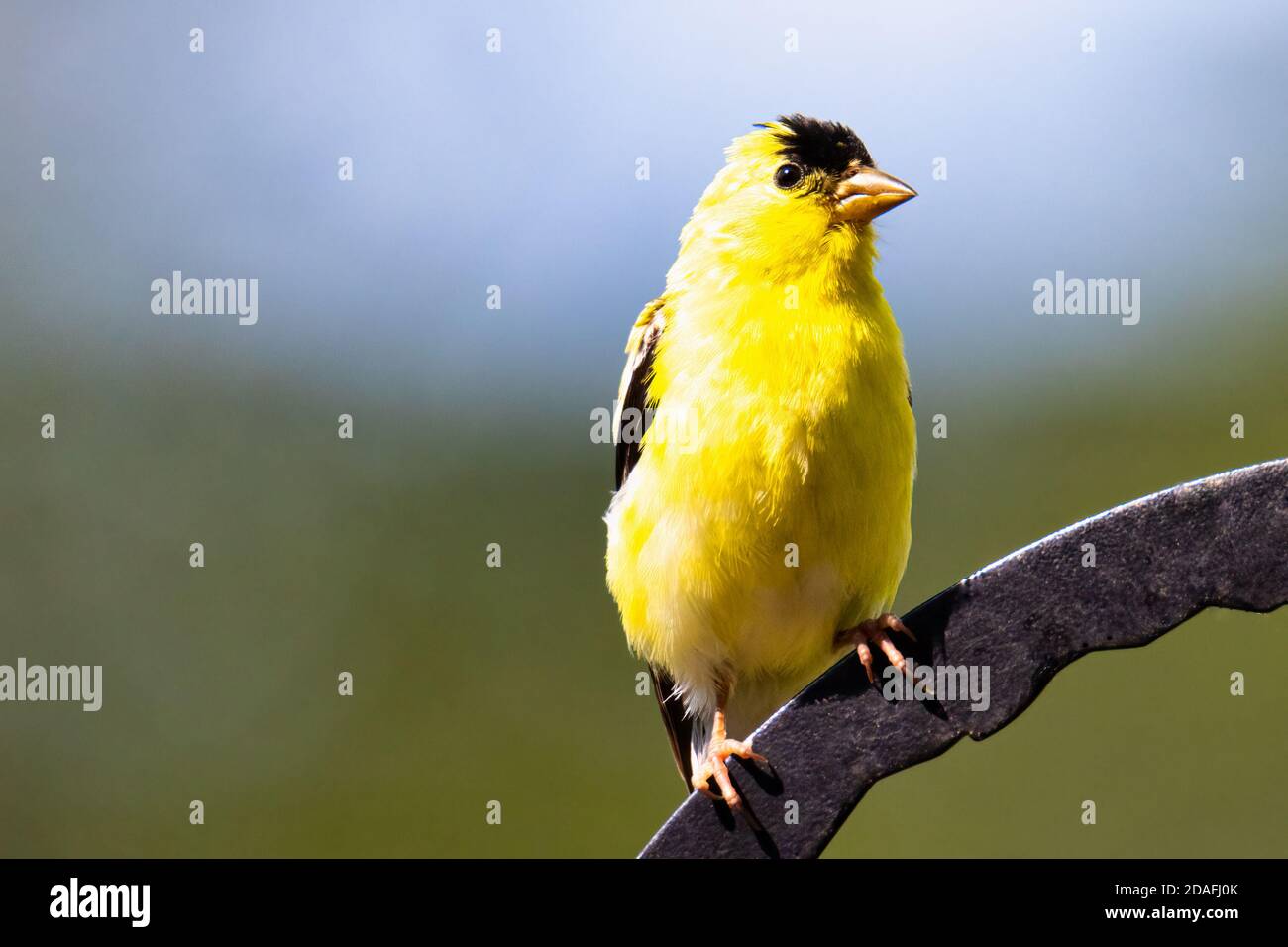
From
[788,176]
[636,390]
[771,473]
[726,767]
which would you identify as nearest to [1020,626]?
[726,767]

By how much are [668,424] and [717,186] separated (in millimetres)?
875

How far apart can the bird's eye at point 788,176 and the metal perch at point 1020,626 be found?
5.22ft

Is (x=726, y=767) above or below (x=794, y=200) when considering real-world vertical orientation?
below

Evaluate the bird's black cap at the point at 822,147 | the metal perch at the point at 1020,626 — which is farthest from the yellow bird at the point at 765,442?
the metal perch at the point at 1020,626

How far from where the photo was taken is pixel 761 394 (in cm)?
270

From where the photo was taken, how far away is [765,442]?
2.68 metres

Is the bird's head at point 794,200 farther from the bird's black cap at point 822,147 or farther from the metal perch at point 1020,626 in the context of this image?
the metal perch at point 1020,626

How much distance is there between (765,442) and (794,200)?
0.78 meters

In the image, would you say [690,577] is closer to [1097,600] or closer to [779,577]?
[779,577]

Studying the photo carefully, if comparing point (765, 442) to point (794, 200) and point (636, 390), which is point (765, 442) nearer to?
point (636, 390)

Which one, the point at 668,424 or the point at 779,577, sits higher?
the point at 668,424

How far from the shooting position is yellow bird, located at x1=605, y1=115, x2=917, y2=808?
Answer: 2.70m

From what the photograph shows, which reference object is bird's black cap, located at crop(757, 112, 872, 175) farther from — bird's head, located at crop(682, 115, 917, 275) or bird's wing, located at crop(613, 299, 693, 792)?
bird's wing, located at crop(613, 299, 693, 792)
